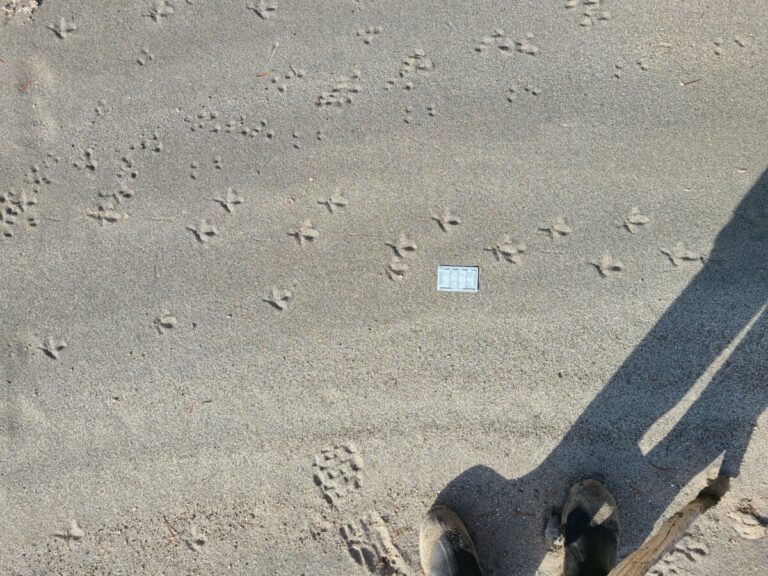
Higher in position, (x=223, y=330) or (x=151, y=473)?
(x=223, y=330)

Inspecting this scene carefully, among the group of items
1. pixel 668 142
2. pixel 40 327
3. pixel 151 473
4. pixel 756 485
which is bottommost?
pixel 151 473

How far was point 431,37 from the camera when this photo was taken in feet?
8.01

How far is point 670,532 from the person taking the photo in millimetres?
2014

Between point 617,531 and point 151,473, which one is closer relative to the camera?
point 617,531

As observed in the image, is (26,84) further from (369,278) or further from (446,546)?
(446,546)

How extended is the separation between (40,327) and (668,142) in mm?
3262

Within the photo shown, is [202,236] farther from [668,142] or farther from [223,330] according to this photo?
[668,142]

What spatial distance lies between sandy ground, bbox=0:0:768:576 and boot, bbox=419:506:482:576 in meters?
0.08

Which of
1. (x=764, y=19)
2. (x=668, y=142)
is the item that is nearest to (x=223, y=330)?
(x=668, y=142)

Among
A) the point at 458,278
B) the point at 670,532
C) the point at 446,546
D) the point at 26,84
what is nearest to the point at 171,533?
the point at 446,546

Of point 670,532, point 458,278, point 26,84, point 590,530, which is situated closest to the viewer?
point 670,532

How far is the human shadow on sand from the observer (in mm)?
2264

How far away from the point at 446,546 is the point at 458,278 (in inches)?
49.6

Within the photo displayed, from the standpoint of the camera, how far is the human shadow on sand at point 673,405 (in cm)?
226
